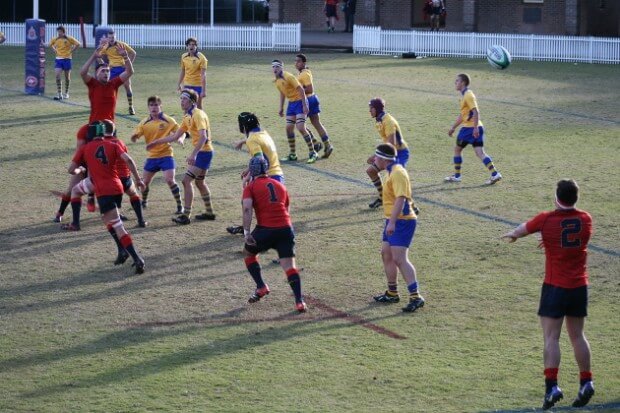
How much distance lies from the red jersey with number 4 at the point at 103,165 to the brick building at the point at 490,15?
123 feet

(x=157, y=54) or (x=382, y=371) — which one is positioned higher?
(x=157, y=54)

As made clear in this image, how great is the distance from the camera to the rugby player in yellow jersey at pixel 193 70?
25094 millimetres

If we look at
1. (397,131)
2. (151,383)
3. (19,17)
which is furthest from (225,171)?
(19,17)

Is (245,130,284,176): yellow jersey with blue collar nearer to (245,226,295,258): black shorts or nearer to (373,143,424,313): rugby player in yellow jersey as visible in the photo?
(245,226,295,258): black shorts

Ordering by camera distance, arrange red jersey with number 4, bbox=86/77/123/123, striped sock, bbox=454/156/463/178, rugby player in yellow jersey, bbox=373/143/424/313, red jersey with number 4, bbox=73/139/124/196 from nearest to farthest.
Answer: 1. rugby player in yellow jersey, bbox=373/143/424/313
2. red jersey with number 4, bbox=73/139/124/196
3. red jersey with number 4, bbox=86/77/123/123
4. striped sock, bbox=454/156/463/178

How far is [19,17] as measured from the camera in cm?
5081

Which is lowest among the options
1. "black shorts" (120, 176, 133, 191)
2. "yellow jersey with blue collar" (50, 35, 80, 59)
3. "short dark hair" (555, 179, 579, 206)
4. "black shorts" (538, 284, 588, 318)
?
"black shorts" (538, 284, 588, 318)

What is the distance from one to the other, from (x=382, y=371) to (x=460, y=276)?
3856mm

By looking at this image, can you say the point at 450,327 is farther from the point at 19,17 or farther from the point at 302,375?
the point at 19,17

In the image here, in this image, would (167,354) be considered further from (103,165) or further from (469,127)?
(469,127)

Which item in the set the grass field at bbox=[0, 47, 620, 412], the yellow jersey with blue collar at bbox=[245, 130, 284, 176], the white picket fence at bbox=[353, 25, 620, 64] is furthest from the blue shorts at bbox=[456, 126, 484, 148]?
the white picket fence at bbox=[353, 25, 620, 64]

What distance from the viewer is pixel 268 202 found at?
12969mm

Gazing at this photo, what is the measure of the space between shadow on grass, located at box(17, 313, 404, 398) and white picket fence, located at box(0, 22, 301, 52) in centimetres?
3232

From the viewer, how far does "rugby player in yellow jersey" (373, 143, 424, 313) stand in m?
13.0
